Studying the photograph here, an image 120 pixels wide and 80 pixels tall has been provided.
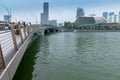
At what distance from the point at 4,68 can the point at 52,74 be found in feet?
24.8

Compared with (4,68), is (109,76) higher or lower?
lower

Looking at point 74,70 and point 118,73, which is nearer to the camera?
point 118,73

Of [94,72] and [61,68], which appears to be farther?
[61,68]

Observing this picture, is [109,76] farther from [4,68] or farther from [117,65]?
[4,68]

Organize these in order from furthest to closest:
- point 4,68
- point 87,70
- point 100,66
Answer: point 100,66 < point 87,70 < point 4,68

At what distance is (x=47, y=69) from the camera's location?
687 inches

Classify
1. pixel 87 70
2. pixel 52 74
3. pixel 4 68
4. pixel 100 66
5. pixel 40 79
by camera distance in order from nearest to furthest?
pixel 4 68 → pixel 40 79 → pixel 52 74 → pixel 87 70 → pixel 100 66

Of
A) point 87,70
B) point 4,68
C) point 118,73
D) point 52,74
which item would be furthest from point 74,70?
point 4,68

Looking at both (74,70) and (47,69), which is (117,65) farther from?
(47,69)

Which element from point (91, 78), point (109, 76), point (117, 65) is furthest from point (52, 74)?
point (117, 65)

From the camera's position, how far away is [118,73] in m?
15.9

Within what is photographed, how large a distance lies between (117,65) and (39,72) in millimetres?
6448

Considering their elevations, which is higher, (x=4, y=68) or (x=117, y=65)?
(x=4, y=68)

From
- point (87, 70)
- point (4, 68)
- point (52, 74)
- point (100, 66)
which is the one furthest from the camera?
point (100, 66)
